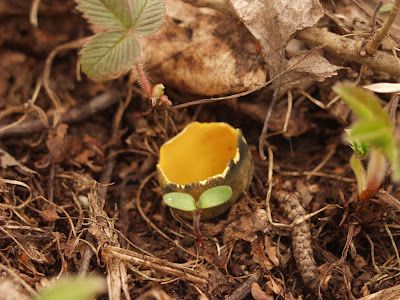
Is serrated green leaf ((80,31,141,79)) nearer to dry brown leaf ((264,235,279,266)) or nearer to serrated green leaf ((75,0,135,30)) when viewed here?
serrated green leaf ((75,0,135,30))

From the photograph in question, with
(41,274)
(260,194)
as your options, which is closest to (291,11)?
(260,194)

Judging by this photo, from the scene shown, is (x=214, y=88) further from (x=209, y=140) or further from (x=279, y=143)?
(x=279, y=143)

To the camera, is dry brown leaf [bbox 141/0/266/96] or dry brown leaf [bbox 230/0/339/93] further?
dry brown leaf [bbox 141/0/266/96]

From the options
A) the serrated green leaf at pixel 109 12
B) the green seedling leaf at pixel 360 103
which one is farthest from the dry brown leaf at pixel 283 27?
the green seedling leaf at pixel 360 103

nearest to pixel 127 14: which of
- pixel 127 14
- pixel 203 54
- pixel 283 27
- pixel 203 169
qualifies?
pixel 127 14

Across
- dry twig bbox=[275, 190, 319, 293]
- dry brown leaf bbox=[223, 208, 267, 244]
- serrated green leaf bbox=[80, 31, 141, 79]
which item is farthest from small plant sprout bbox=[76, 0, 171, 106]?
dry twig bbox=[275, 190, 319, 293]

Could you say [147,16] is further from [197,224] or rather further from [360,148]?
[360,148]
